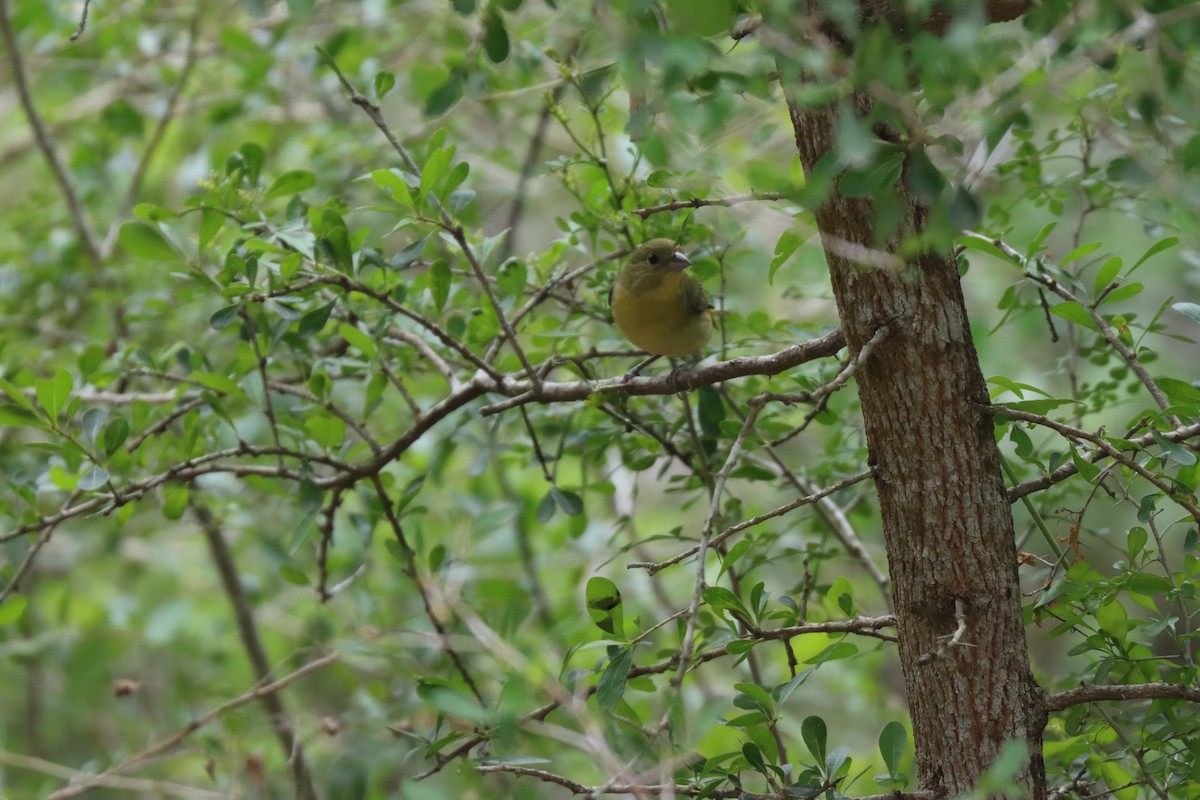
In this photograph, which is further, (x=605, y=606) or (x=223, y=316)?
(x=223, y=316)

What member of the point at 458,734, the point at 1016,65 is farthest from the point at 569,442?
the point at 1016,65

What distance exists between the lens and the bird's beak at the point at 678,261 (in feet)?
10.00

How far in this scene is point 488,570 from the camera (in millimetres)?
6055

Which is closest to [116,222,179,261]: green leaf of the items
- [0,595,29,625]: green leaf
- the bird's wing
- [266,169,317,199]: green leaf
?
[266,169,317,199]: green leaf

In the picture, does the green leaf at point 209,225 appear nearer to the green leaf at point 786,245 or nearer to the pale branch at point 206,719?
the pale branch at point 206,719

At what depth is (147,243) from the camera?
2.78 metres

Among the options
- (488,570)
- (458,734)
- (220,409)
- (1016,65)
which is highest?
(488,570)

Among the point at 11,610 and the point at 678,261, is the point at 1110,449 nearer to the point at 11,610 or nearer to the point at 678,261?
the point at 678,261

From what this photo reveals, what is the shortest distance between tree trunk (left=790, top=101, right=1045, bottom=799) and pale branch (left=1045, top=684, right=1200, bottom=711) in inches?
1.4

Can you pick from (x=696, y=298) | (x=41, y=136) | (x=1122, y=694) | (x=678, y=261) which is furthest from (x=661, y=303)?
(x=41, y=136)

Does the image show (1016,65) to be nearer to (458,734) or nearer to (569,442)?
(458,734)

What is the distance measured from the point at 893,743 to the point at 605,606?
0.58 m

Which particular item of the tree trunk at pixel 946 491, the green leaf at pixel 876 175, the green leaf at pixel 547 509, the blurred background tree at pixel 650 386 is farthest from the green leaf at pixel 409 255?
the green leaf at pixel 876 175

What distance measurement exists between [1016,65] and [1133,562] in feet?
3.38
